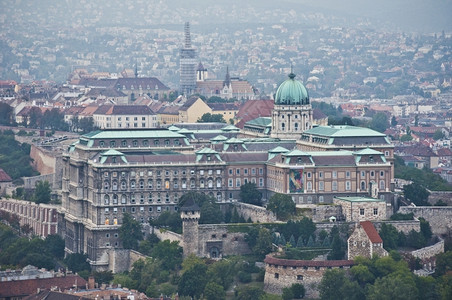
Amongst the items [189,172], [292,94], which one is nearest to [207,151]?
[189,172]

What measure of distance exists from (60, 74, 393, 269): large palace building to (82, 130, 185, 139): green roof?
3.1 inches

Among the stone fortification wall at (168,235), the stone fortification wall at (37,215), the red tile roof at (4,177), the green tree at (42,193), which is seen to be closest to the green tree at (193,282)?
the stone fortification wall at (168,235)

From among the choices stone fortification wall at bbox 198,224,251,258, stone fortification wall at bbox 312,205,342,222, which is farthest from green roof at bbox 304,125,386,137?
stone fortification wall at bbox 198,224,251,258

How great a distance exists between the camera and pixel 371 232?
12119 centimetres

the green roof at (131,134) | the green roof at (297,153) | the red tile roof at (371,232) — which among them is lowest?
the red tile roof at (371,232)

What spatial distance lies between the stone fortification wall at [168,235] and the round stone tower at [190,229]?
67 cm

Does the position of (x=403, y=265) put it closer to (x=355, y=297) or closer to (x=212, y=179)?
(x=355, y=297)

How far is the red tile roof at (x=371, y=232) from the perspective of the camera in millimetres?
120375

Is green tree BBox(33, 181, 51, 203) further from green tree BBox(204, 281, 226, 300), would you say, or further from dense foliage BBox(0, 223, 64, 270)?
green tree BBox(204, 281, 226, 300)

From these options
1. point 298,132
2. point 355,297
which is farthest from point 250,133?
point 355,297

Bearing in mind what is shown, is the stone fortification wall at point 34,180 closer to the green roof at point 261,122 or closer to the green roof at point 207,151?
the green roof at point 261,122

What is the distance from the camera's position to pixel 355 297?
114188 millimetres

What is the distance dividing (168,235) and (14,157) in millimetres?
53847

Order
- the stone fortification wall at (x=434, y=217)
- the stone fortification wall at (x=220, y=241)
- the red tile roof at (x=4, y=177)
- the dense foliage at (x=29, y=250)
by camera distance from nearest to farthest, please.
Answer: the stone fortification wall at (x=220, y=241), the dense foliage at (x=29, y=250), the stone fortification wall at (x=434, y=217), the red tile roof at (x=4, y=177)
